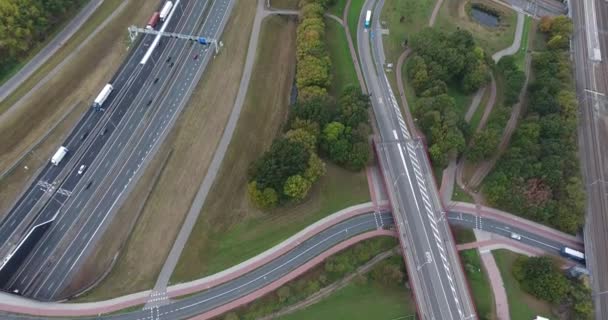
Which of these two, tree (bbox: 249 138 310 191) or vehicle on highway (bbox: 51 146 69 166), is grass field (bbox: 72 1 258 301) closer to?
tree (bbox: 249 138 310 191)

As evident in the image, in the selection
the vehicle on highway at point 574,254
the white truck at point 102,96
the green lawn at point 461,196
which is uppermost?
the white truck at point 102,96

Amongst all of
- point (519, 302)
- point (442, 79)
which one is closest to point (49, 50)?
point (442, 79)

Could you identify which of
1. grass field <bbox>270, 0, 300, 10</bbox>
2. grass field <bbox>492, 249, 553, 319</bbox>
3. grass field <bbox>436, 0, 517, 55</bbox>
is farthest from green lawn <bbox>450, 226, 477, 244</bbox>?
grass field <bbox>270, 0, 300, 10</bbox>

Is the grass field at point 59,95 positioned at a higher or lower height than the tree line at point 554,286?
higher

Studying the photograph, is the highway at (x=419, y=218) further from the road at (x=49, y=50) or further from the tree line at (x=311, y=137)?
the road at (x=49, y=50)

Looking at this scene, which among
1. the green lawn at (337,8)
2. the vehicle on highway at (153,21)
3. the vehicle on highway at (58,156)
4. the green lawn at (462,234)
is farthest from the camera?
the green lawn at (337,8)

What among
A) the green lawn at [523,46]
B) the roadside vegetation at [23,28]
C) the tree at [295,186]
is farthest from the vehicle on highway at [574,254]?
the roadside vegetation at [23,28]

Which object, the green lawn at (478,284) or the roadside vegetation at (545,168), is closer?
the green lawn at (478,284)
